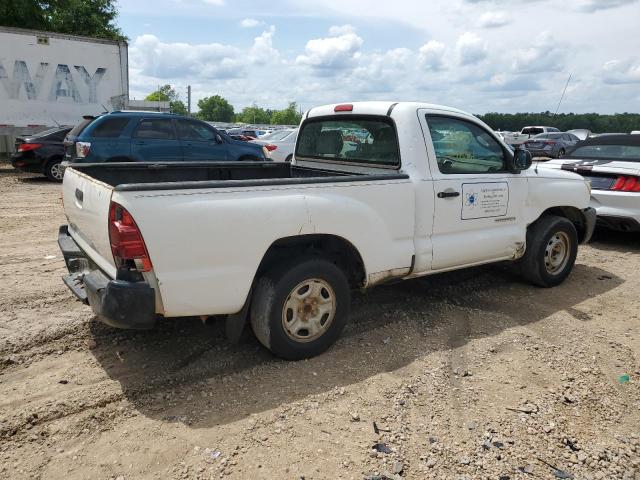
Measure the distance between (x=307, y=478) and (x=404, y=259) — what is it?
1.96m

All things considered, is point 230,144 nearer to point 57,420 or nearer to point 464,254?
point 464,254

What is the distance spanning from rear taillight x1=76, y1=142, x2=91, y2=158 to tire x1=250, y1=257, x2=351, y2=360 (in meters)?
8.31

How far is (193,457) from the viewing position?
2.79 metres

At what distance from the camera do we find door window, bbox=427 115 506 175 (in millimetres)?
4434

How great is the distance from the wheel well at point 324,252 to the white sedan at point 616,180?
4.45 metres

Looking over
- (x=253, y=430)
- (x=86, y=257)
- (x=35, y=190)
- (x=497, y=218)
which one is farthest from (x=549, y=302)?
(x=35, y=190)

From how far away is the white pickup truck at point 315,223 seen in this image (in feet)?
10.2

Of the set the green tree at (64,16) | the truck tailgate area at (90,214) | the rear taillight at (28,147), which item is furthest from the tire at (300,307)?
the green tree at (64,16)

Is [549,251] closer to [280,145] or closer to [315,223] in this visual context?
[315,223]

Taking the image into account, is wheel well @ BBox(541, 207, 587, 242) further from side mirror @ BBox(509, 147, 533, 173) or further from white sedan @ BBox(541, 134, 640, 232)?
white sedan @ BBox(541, 134, 640, 232)

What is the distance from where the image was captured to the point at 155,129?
37.2 feet

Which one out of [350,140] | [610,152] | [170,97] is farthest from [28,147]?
[170,97]

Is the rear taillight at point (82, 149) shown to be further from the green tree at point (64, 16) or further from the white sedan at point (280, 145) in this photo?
the green tree at point (64, 16)

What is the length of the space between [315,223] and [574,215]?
3.70 meters
